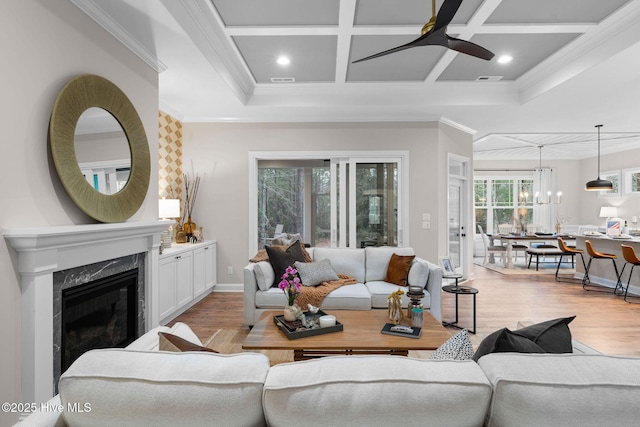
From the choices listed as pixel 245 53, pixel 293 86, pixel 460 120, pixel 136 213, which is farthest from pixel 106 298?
pixel 460 120

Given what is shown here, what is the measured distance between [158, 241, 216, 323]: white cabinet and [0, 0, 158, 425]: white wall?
4.88 ft

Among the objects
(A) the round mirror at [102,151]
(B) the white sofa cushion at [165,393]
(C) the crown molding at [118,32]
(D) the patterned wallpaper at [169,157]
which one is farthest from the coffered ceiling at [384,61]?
(B) the white sofa cushion at [165,393]

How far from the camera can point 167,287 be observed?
386cm

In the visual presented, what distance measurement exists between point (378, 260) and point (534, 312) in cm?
207

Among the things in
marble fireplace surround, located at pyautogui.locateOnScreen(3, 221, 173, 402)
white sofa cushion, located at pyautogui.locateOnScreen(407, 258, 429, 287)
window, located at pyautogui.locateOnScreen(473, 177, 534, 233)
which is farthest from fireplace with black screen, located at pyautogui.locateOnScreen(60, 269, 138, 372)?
window, located at pyautogui.locateOnScreen(473, 177, 534, 233)

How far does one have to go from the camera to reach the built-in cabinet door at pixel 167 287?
12.2 feet

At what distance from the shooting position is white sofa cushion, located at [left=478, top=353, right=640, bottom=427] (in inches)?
34.0

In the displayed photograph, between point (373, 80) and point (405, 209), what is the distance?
1984 millimetres

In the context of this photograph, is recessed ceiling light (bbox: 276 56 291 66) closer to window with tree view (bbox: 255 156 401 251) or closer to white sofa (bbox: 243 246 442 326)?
window with tree view (bbox: 255 156 401 251)

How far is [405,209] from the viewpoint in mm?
5531

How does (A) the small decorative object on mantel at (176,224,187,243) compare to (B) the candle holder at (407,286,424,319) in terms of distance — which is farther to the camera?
(A) the small decorative object on mantel at (176,224,187,243)

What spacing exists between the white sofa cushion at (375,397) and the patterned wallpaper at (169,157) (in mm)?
4415

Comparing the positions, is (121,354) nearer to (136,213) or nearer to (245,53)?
(136,213)

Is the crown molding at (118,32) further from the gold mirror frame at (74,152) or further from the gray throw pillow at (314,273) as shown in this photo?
the gray throw pillow at (314,273)
